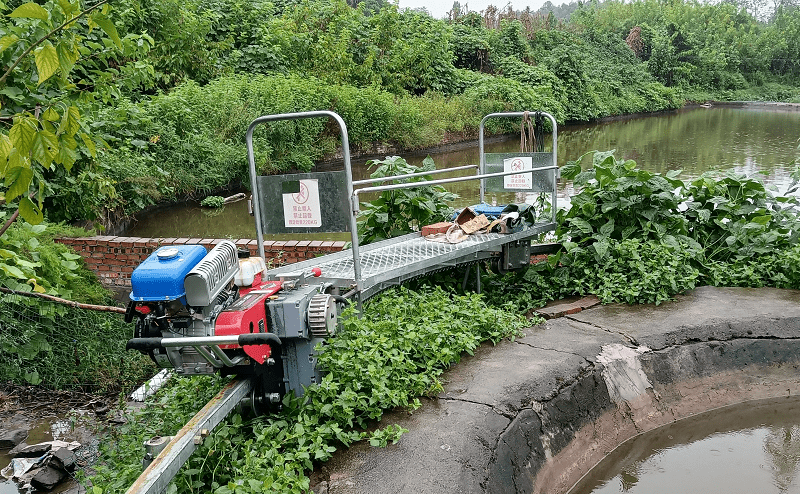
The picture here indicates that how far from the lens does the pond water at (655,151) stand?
1096 cm

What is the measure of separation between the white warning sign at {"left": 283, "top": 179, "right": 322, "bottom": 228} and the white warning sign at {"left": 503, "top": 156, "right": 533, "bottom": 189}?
261 cm

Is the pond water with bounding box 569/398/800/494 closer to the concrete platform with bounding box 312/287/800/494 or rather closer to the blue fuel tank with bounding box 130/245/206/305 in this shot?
the concrete platform with bounding box 312/287/800/494

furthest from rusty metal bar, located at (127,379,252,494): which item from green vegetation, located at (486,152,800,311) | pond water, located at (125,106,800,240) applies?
pond water, located at (125,106,800,240)

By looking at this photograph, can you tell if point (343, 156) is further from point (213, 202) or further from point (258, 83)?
point (258, 83)

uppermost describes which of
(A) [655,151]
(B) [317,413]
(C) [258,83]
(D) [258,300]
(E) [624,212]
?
(C) [258,83]

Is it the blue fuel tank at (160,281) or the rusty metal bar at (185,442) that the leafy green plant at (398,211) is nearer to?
the rusty metal bar at (185,442)

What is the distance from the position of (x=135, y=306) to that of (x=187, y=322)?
0.87 feet

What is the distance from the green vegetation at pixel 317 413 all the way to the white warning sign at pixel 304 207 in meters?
0.70

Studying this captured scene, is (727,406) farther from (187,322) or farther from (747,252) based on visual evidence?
(187,322)

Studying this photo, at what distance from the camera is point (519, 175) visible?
6.41 metres

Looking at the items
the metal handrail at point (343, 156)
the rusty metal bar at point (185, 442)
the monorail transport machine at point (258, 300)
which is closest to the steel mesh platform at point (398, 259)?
the monorail transport machine at point (258, 300)

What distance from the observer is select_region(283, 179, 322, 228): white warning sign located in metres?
4.36

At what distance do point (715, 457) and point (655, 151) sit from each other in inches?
623

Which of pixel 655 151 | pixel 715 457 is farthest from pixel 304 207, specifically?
pixel 655 151
